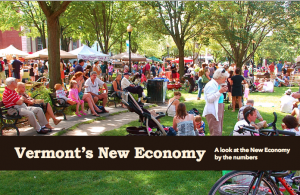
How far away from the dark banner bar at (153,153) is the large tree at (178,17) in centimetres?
2006

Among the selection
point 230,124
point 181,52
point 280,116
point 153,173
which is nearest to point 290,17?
point 181,52

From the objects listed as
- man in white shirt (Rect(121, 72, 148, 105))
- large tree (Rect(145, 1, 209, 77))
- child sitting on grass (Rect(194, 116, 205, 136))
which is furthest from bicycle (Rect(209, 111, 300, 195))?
large tree (Rect(145, 1, 209, 77))

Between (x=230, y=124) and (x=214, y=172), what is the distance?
409cm

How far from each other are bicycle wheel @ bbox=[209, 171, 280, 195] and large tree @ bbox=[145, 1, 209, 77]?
19887 mm

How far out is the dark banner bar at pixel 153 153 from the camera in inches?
106

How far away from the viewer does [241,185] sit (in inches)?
121

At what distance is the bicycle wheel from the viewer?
9.63 ft

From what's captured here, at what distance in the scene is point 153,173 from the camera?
488 cm

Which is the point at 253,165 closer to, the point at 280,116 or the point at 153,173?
the point at 153,173

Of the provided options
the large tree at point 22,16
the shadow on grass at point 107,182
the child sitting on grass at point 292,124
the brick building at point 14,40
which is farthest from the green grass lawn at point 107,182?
the brick building at point 14,40

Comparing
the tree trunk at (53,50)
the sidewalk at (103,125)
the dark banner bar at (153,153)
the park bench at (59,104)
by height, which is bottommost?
the sidewalk at (103,125)

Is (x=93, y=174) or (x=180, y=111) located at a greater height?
(x=180, y=111)

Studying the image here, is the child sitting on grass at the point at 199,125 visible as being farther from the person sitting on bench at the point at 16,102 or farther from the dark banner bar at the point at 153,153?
the dark banner bar at the point at 153,153

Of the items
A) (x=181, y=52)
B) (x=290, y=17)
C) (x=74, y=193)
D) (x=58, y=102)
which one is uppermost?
(x=290, y=17)
